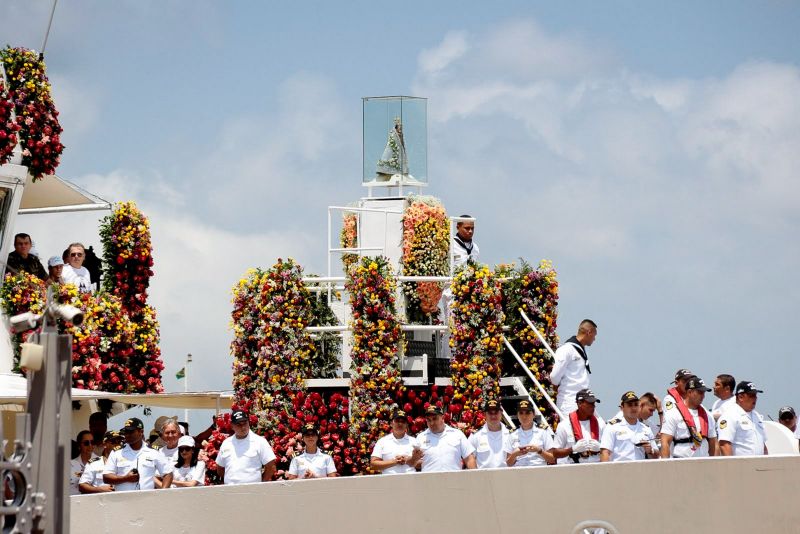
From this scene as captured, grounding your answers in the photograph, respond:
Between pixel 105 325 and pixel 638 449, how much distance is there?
29.9 ft

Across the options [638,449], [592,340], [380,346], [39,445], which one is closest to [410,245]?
[380,346]

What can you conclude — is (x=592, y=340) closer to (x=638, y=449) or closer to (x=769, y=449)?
(x=638, y=449)

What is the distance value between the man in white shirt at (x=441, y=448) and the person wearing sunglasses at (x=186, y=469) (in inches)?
96.9

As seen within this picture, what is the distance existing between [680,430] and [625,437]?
0.64m

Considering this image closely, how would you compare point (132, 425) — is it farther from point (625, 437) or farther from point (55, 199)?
point (55, 199)

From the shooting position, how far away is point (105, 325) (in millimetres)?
20734

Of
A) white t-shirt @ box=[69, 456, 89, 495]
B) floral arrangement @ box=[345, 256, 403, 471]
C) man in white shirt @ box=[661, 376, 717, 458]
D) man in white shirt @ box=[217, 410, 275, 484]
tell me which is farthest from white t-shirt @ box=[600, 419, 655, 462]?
white t-shirt @ box=[69, 456, 89, 495]

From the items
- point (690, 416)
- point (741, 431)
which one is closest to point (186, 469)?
point (690, 416)

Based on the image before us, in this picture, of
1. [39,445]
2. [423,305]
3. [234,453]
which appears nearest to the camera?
[39,445]

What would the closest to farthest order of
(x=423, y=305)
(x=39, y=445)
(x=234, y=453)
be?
(x=39, y=445) < (x=234, y=453) < (x=423, y=305)

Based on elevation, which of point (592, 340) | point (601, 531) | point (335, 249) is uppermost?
point (335, 249)

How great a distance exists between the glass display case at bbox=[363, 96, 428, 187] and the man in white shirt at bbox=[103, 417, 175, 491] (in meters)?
7.63

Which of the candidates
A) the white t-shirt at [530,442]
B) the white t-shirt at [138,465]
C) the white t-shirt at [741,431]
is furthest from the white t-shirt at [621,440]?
the white t-shirt at [138,465]

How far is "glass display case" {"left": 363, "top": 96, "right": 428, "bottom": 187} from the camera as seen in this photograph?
21.1 meters
